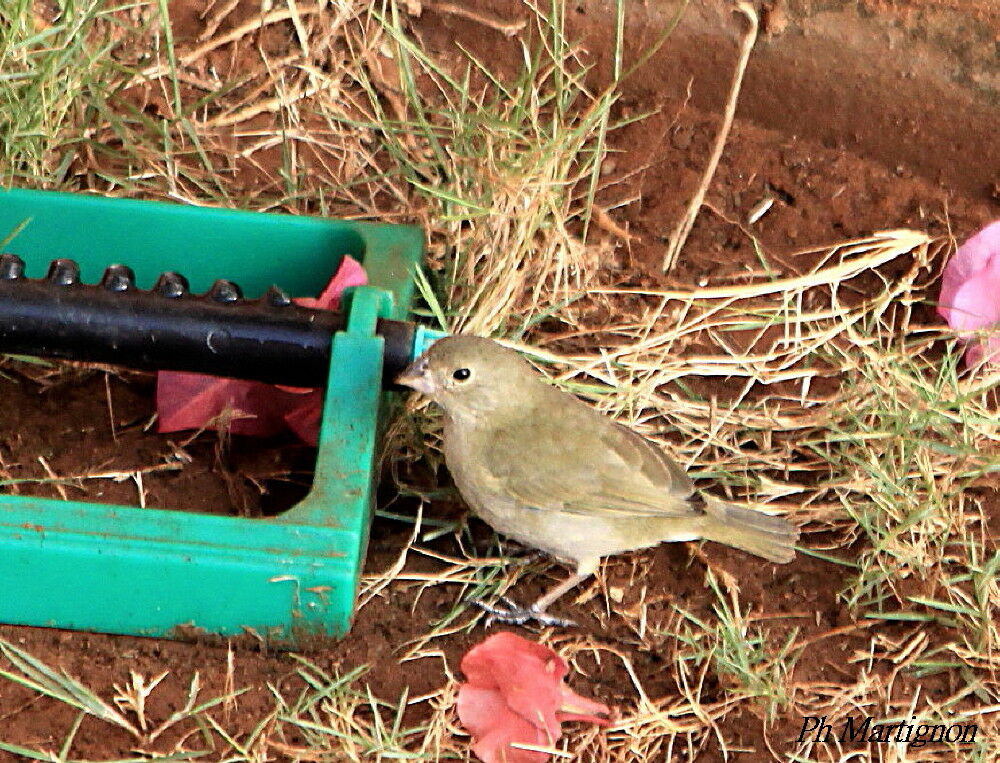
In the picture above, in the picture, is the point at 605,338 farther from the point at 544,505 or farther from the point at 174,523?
the point at 174,523

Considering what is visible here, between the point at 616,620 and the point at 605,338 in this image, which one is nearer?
the point at 616,620

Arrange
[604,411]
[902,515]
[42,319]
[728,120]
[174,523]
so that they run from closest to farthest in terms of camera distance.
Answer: [174,523] → [42,319] → [902,515] → [604,411] → [728,120]

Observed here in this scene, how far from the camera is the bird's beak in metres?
3.55

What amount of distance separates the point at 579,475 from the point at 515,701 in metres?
0.63

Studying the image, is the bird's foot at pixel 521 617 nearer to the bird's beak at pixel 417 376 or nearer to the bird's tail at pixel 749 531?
the bird's tail at pixel 749 531

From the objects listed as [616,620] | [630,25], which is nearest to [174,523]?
[616,620]

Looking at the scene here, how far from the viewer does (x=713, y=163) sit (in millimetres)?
4801

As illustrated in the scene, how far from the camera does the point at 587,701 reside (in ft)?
11.1

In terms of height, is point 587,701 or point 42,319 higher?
point 42,319

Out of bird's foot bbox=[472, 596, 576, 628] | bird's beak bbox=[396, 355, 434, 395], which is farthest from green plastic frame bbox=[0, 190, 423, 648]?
bird's foot bbox=[472, 596, 576, 628]

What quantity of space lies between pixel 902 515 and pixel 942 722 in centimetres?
61

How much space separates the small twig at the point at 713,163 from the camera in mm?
4656

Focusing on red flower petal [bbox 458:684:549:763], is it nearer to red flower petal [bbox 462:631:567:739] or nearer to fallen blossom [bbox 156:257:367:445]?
red flower petal [bbox 462:631:567:739]

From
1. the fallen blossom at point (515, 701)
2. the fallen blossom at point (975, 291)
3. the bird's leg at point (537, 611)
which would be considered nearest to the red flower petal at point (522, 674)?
the fallen blossom at point (515, 701)
